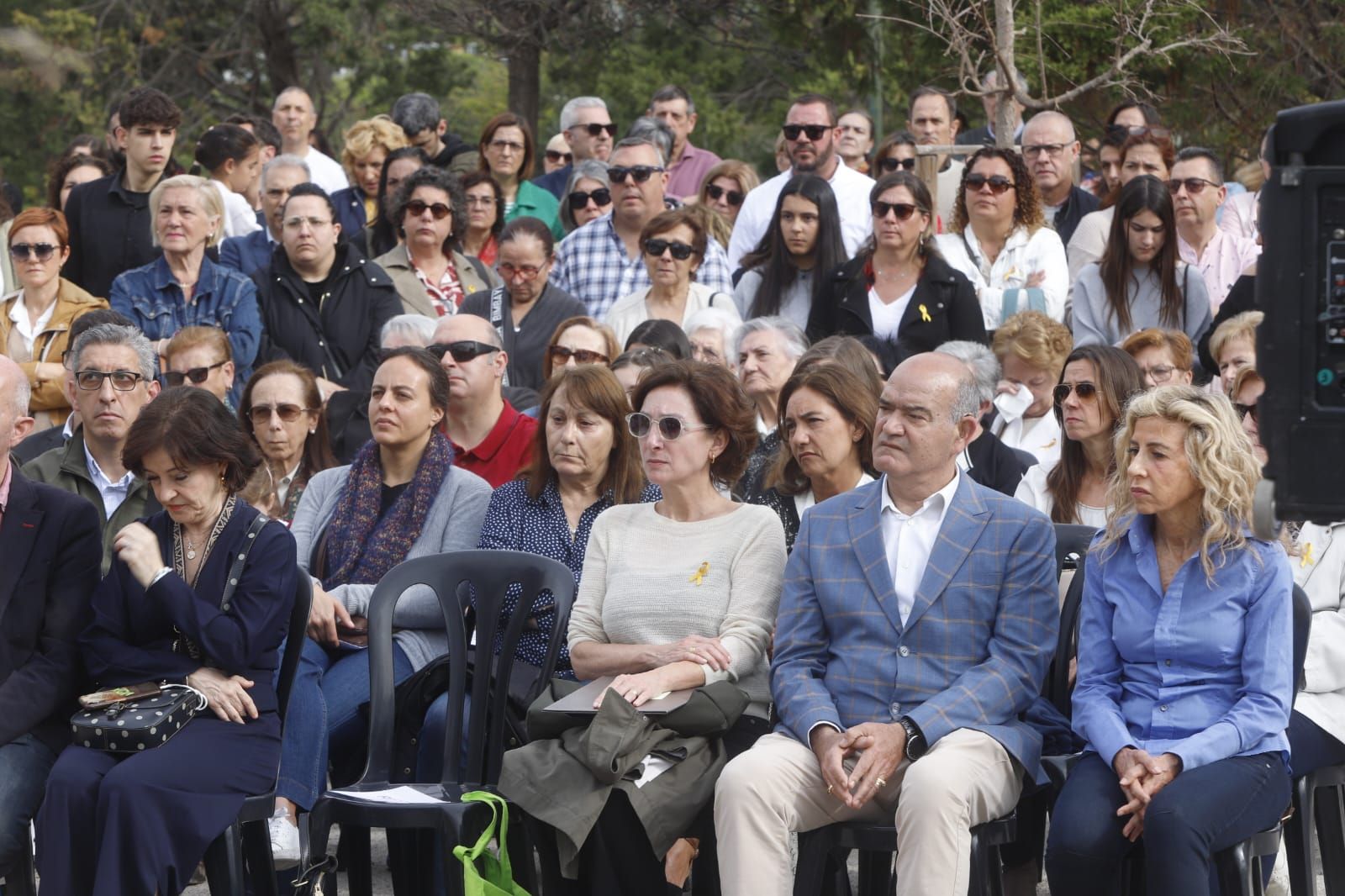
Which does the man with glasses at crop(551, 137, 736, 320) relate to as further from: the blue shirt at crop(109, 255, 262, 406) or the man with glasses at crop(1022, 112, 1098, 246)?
the man with glasses at crop(1022, 112, 1098, 246)

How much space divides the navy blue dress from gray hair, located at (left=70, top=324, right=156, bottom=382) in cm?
121

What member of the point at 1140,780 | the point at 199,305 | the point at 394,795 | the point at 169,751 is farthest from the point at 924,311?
the point at 169,751

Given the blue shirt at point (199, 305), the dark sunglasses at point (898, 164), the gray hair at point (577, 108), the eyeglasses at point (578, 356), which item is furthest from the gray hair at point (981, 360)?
the gray hair at point (577, 108)

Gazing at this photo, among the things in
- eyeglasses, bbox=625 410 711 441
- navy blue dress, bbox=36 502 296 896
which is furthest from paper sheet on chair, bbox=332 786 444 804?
eyeglasses, bbox=625 410 711 441

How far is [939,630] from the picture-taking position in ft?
15.1

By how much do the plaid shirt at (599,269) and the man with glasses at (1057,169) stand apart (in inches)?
65.5

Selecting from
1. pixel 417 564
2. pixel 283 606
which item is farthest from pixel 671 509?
pixel 283 606

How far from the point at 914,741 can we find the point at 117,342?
323 cm

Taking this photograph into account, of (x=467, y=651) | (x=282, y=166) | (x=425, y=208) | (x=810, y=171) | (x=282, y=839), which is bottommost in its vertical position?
(x=282, y=839)

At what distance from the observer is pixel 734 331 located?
719 cm

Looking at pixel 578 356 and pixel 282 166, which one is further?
pixel 282 166

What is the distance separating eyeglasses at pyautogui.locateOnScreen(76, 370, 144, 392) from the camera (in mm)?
6047

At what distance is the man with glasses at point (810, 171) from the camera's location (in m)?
8.94

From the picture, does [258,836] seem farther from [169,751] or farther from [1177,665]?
[1177,665]
